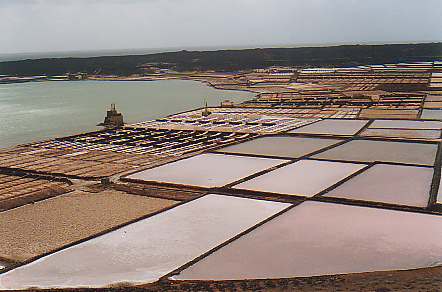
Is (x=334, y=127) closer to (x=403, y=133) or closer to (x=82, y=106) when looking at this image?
(x=403, y=133)

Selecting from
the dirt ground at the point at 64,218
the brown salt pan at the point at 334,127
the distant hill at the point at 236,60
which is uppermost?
the distant hill at the point at 236,60

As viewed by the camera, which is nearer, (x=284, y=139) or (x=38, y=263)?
(x=38, y=263)

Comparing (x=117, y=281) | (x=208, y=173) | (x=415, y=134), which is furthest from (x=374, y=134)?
(x=117, y=281)

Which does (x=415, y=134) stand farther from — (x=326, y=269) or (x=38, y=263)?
(x=38, y=263)

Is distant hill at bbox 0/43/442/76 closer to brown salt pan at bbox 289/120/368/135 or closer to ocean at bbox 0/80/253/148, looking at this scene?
ocean at bbox 0/80/253/148

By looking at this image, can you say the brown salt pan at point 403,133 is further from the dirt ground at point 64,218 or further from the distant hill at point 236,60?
the distant hill at point 236,60

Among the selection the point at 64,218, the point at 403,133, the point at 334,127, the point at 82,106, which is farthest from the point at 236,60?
the point at 64,218

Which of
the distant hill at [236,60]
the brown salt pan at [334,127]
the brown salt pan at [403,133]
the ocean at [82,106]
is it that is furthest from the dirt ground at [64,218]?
the distant hill at [236,60]
